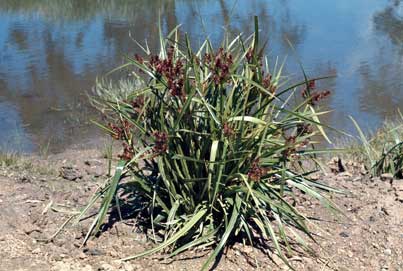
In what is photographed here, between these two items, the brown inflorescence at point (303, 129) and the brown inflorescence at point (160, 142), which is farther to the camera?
the brown inflorescence at point (303, 129)

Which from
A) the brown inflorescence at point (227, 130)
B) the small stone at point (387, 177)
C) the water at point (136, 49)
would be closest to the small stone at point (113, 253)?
the brown inflorescence at point (227, 130)

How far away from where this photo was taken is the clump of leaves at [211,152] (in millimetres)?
3740

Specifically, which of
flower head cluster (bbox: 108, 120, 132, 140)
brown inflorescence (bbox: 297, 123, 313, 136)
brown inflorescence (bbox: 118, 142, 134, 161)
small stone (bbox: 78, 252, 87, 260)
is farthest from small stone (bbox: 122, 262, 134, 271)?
brown inflorescence (bbox: 297, 123, 313, 136)

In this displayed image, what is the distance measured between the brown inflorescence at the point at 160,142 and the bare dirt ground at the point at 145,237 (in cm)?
59

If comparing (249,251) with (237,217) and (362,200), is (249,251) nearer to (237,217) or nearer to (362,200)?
(237,217)

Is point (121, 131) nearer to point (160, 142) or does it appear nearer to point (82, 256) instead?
point (160, 142)

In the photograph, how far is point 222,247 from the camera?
3.91 m

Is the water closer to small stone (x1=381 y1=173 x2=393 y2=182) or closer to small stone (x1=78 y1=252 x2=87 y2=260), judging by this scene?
small stone (x1=381 y1=173 x2=393 y2=182)

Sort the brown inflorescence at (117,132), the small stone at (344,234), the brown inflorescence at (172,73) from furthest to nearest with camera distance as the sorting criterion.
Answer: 1. the small stone at (344,234)
2. the brown inflorescence at (117,132)
3. the brown inflorescence at (172,73)

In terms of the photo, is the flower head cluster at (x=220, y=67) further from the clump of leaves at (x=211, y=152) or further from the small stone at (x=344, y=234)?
the small stone at (x=344, y=234)

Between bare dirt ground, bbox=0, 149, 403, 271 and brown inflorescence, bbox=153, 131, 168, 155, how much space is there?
0.59 m

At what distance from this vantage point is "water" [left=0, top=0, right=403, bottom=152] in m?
9.61

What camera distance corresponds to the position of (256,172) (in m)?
3.60

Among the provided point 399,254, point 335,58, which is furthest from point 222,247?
point 335,58
